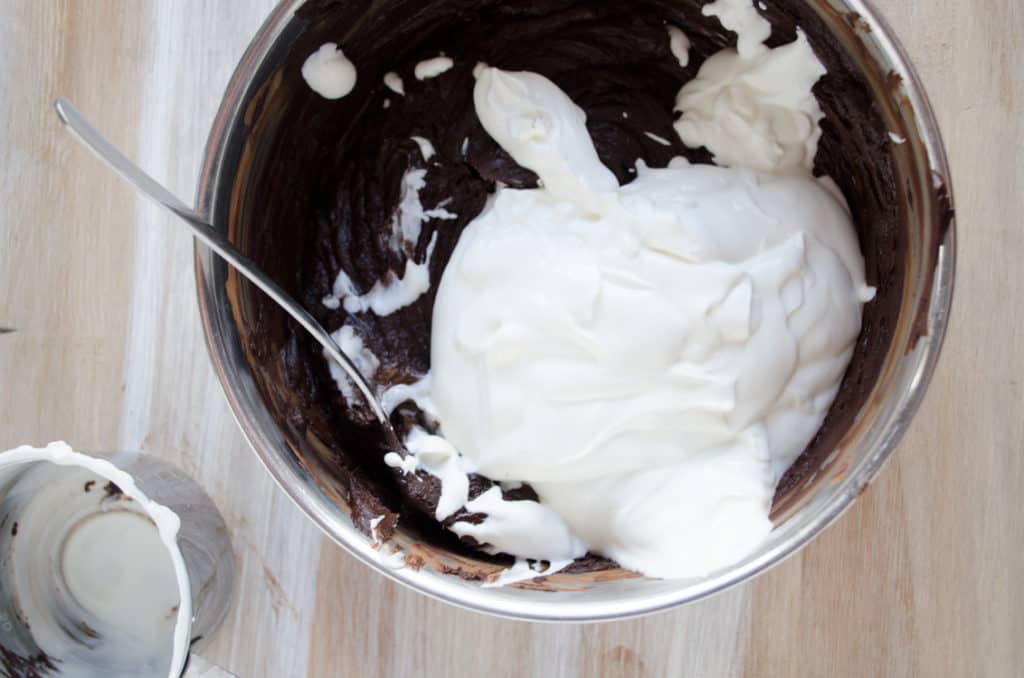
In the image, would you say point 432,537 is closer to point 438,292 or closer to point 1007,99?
point 438,292

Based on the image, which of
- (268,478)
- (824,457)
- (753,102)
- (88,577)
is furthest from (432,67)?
(88,577)

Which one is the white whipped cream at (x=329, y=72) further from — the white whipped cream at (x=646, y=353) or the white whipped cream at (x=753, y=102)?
the white whipped cream at (x=753, y=102)

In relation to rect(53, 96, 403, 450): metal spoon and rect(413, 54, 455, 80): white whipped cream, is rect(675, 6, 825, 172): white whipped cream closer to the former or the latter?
rect(413, 54, 455, 80): white whipped cream

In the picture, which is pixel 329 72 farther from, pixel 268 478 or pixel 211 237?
pixel 268 478

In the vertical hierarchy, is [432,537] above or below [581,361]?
below

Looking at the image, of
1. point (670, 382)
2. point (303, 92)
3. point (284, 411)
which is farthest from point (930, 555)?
point (303, 92)

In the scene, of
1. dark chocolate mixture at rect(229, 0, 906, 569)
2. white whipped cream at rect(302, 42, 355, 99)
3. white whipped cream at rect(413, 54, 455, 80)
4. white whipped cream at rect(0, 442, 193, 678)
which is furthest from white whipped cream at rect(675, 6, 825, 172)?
white whipped cream at rect(0, 442, 193, 678)

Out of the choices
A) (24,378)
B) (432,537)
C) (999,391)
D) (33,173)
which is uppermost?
(33,173)
